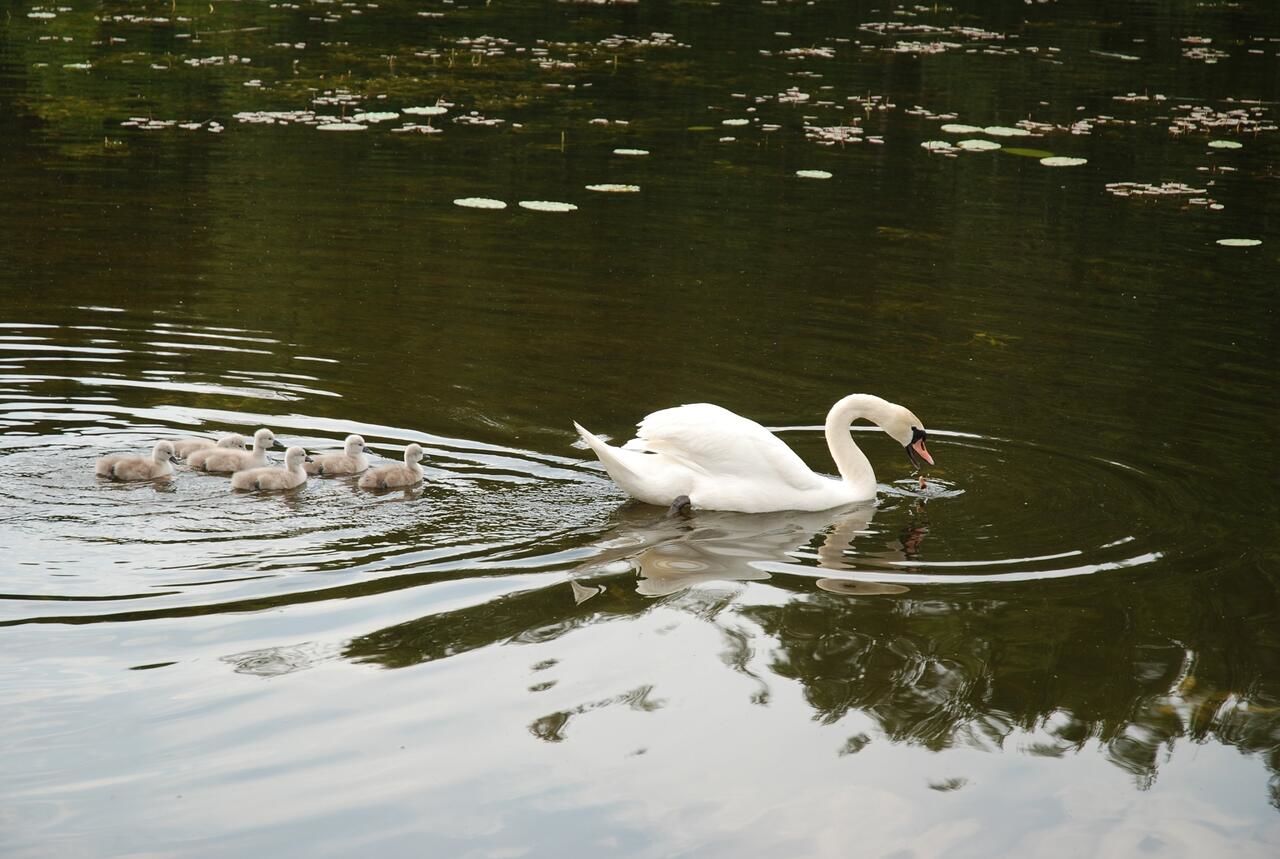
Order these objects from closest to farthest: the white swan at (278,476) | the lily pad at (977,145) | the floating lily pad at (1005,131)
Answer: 1. the white swan at (278,476)
2. the lily pad at (977,145)
3. the floating lily pad at (1005,131)

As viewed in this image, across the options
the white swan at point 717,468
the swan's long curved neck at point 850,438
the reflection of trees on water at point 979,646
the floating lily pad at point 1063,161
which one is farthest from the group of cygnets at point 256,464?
the floating lily pad at point 1063,161

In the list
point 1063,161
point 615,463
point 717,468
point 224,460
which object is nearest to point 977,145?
point 1063,161

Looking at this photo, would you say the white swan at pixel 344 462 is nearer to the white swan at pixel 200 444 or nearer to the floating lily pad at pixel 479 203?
the white swan at pixel 200 444

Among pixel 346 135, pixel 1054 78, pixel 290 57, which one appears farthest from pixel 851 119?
pixel 290 57

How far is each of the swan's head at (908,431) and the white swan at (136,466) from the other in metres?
4.00

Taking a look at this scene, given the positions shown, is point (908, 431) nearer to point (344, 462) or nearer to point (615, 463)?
point (615, 463)

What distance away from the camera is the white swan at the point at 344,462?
Answer: 27.9 feet

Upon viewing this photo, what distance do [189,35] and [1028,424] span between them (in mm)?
20182

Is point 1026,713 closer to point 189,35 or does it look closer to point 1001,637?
point 1001,637

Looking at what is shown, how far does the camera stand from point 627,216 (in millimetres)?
15406

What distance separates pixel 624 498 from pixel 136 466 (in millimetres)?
2607

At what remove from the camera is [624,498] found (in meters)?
8.56

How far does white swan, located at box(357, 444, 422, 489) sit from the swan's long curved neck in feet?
7.82

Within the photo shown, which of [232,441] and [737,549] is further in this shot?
[232,441]
